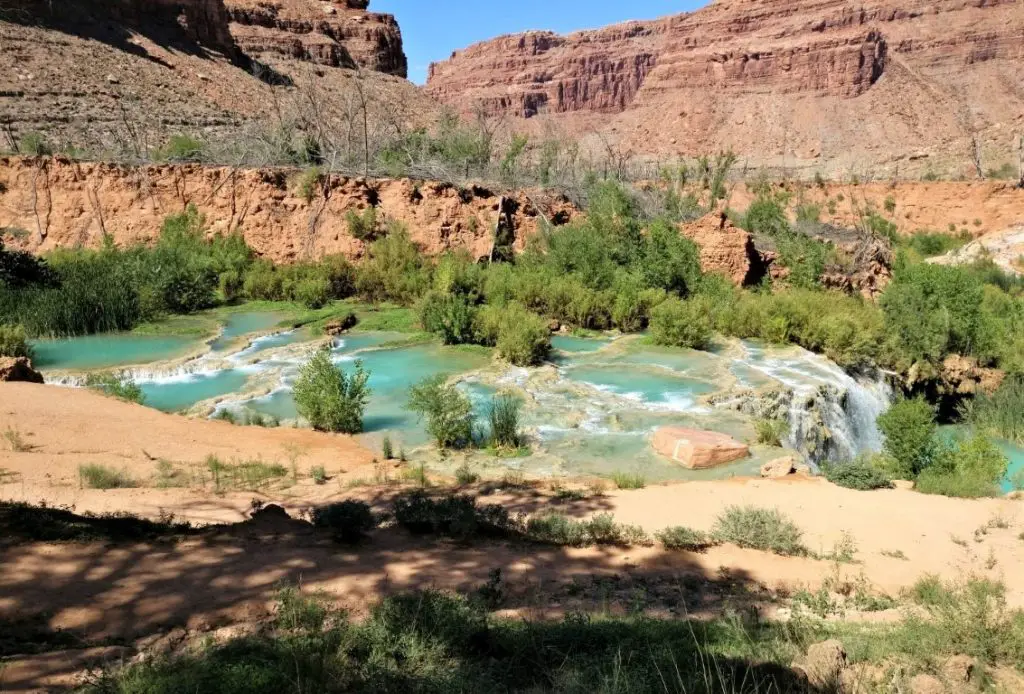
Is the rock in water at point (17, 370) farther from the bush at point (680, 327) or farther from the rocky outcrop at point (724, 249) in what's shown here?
the rocky outcrop at point (724, 249)


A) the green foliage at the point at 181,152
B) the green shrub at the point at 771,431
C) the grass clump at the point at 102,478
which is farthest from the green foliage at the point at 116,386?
the green foliage at the point at 181,152

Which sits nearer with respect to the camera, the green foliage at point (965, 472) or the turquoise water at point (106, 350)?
the green foliage at point (965, 472)

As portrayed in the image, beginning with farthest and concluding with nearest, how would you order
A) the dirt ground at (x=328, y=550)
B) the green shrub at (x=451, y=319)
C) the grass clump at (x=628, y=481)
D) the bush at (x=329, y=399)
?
A: 1. the green shrub at (x=451, y=319)
2. the bush at (x=329, y=399)
3. the grass clump at (x=628, y=481)
4. the dirt ground at (x=328, y=550)

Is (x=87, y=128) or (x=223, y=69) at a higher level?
(x=223, y=69)

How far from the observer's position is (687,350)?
43.5 ft

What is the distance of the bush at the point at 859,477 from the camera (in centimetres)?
745

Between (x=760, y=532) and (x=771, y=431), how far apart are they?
3.40m

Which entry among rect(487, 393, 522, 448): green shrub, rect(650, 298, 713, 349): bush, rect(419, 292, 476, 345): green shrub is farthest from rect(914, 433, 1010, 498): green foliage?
rect(419, 292, 476, 345): green shrub

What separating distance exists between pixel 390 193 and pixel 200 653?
17.0 metres

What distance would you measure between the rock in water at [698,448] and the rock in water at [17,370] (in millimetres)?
8615

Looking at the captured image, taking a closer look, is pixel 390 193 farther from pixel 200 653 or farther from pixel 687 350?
pixel 200 653

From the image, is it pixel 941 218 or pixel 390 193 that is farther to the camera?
pixel 941 218

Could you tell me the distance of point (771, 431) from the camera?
8.80 m

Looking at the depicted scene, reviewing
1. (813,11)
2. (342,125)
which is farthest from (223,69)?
(813,11)
